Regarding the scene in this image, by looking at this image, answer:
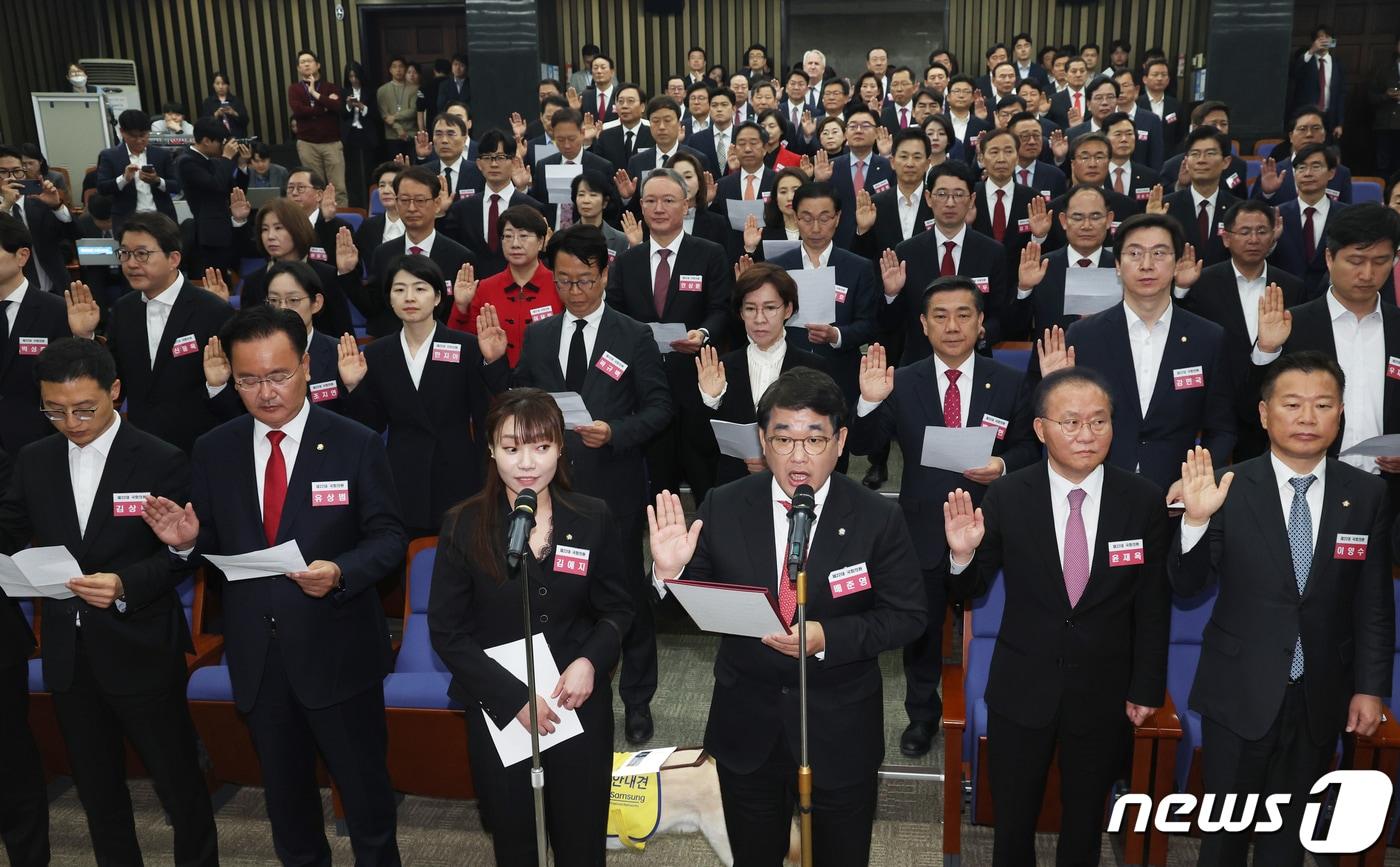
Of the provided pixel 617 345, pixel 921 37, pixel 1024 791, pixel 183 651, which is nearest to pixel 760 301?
pixel 617 345

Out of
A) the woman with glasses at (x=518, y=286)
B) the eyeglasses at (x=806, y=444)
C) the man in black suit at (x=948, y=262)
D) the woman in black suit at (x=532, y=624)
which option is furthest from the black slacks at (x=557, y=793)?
the man in black suit at (x=948, y=262)

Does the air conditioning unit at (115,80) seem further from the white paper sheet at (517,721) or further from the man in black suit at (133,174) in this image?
the white paper sheet at (517,721)

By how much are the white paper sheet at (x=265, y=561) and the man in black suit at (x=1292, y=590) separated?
215 centimetres

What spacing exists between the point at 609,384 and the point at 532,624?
143cm

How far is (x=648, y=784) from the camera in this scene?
3395 mm

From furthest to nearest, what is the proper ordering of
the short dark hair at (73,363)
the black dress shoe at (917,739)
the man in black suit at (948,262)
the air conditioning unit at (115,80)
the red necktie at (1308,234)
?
1. the air conditioning unit at (115,80)
2. the red necktie at (1308,234)
3. the man in black suit at (948,262)
4. the black dress shoe at (917,739)
5. the short dark hair at (73,363)

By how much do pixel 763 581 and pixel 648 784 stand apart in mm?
1185

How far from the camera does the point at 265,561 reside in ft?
8.87

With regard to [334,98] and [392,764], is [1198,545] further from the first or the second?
[334,98]

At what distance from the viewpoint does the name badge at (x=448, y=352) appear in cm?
405

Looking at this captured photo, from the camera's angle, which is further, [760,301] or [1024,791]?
[760,301]

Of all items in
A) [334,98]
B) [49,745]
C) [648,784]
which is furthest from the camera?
[334,98]

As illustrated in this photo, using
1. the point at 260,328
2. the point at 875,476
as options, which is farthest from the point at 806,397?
the point at 875,476
